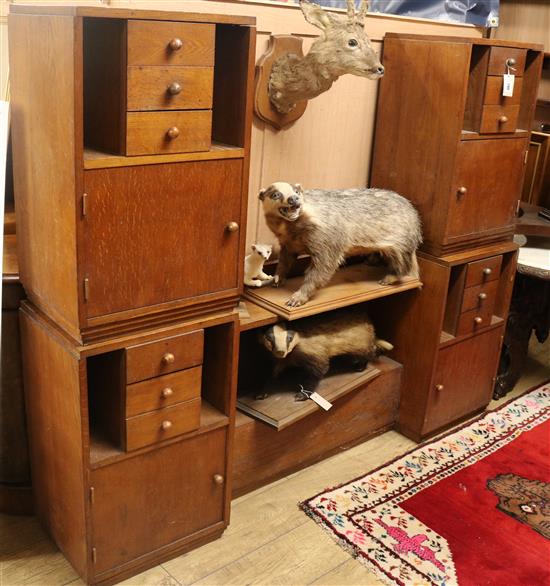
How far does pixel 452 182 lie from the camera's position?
251 centimetres

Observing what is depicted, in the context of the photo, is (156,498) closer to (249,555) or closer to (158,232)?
(249,555)

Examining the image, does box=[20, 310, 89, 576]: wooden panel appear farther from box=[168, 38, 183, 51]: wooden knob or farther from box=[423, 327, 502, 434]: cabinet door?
box=[423, 327, 502, 434]: cabinet door

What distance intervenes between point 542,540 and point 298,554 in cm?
82

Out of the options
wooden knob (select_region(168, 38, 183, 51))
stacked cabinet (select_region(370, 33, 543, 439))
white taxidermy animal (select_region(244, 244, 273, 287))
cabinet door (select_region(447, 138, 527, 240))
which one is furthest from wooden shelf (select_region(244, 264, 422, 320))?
wooden knob (select_region(168, 38, 183, 51))

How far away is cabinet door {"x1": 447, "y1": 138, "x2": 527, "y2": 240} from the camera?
8.32ft

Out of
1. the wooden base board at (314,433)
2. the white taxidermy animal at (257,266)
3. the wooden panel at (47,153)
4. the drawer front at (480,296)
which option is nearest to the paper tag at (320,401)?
the wooden base board at (314,433)

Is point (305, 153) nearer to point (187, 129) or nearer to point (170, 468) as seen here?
point (187, 129)

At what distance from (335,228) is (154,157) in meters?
0.84

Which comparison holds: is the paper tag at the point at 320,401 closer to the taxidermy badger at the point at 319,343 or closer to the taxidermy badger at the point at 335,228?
the taxidermy badger at the point at 319,343

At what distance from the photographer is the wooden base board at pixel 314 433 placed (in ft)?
7.90

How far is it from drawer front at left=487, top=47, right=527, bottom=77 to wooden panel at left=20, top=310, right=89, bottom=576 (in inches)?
67.1

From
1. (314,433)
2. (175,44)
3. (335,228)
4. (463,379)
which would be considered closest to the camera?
(175,44)

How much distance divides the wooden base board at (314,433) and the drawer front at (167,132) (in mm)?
1001

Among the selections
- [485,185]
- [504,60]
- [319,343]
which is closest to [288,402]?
[319,343]
